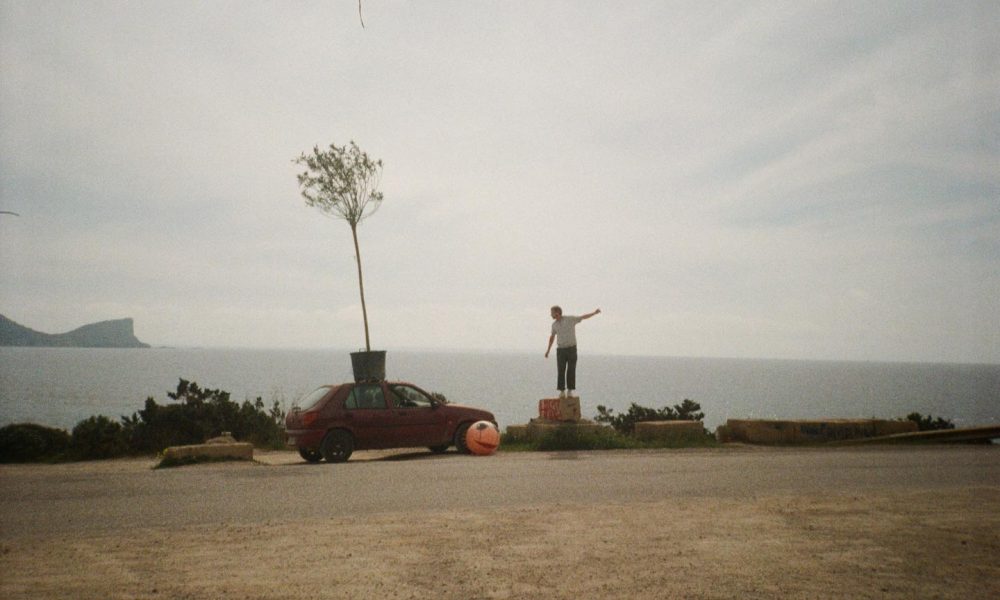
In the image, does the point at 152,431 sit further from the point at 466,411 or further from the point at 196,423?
the point at 466,411

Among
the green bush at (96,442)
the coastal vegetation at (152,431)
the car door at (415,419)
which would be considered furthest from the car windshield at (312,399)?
the green bush at (96,442)

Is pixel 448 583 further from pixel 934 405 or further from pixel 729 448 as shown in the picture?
pixel 934 405

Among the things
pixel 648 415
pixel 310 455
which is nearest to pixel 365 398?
pixel 310 455

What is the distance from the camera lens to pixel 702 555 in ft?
18.9

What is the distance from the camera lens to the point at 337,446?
13.0m

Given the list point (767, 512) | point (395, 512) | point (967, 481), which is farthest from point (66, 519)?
point (967, 481)

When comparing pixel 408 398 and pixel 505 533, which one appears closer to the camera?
pixel 505 533

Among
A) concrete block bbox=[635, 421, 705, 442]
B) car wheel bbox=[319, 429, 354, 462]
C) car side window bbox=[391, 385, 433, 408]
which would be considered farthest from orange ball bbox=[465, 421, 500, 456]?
concrete block bbox=[635, 421, 705, 442]

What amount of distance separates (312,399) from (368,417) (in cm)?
105

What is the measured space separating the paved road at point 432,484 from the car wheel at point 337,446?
135 centimetres

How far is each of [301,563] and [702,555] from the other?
3.03 meters

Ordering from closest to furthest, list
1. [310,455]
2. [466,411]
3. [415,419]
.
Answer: [310,455] < [415,419] < [466,411]

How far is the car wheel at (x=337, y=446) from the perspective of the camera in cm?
1293

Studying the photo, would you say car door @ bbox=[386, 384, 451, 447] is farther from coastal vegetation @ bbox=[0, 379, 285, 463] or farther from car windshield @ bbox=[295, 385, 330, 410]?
coastal vegetation @ bbox=[0, 379, 285, 463]
